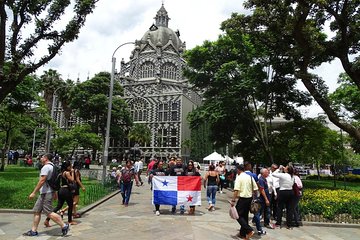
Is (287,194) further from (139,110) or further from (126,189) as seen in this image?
(139,110)

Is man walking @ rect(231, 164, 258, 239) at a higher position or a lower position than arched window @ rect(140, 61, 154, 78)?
lower

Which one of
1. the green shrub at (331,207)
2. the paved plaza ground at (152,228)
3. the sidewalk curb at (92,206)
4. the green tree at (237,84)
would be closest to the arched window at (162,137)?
the green tree at (237,84)

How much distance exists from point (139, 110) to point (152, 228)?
60127mm

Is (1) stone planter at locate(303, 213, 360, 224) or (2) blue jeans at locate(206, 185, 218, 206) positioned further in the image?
(2) blue jeans at locate(206, 185, 218, 206)

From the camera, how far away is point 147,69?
244 feet

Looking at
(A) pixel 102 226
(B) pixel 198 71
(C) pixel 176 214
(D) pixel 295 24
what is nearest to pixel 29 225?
(A) pixel 102 226

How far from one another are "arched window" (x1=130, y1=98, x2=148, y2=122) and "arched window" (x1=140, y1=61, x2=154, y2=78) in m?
8.39

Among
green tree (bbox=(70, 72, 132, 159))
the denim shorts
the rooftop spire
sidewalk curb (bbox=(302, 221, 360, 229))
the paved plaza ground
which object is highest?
the rooftop spire

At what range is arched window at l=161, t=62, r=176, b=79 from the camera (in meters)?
73.3

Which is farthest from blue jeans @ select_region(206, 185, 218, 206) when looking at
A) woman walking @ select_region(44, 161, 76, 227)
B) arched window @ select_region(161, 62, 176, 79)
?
arched window @ select_region(161, 62, 176, 79)

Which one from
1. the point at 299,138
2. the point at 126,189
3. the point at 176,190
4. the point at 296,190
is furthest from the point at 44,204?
the point at 299,138

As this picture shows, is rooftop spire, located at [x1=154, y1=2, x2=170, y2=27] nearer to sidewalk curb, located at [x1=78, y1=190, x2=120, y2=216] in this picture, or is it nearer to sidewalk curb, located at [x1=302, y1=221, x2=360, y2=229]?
sidewalk curb, located at [x1=78, y1=190, x2=120, y2=216]

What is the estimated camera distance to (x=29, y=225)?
8.52 meters

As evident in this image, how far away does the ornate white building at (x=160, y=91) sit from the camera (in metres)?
63.9
